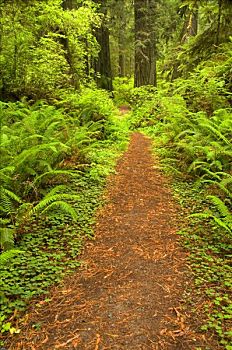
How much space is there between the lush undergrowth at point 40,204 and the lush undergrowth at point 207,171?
138 cm

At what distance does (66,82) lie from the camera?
1051cm

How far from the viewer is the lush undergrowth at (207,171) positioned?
10.9ft

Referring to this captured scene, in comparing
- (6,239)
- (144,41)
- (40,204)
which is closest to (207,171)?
(40,204)

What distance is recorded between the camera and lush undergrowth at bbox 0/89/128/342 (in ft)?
11.1

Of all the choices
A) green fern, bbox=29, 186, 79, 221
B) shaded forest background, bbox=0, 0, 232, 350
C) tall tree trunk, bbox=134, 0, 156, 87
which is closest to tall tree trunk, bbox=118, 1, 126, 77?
tall tree trunk, bbox=134, 0, 156, 87

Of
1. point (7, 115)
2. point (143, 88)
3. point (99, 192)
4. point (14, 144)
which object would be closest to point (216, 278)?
point (99, 192)

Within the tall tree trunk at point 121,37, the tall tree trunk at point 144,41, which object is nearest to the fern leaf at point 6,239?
the tall tree trunk at point 144,41

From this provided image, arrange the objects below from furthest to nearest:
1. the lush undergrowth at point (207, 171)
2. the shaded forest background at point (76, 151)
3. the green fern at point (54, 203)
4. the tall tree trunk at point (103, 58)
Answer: the tall tree trunk at point (103, 58) → the green fern at point (54, 203) → the shaded forest background at point (76, 151) → the lush undergrowth at point (207, 171)

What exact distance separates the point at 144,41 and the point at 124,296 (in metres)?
13.7

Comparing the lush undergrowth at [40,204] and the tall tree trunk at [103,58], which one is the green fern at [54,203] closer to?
the lush undergrowth at [40,204]

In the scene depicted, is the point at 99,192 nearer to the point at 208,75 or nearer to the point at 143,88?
the point at 208,75

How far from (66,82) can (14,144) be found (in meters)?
5.38

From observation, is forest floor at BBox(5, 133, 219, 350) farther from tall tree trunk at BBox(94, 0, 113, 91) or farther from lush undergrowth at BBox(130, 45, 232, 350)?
tall tree trunk at BBox(94, 0, 113, 91)

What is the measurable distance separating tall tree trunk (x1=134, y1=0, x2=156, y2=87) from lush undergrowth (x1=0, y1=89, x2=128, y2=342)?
26.9 ft
